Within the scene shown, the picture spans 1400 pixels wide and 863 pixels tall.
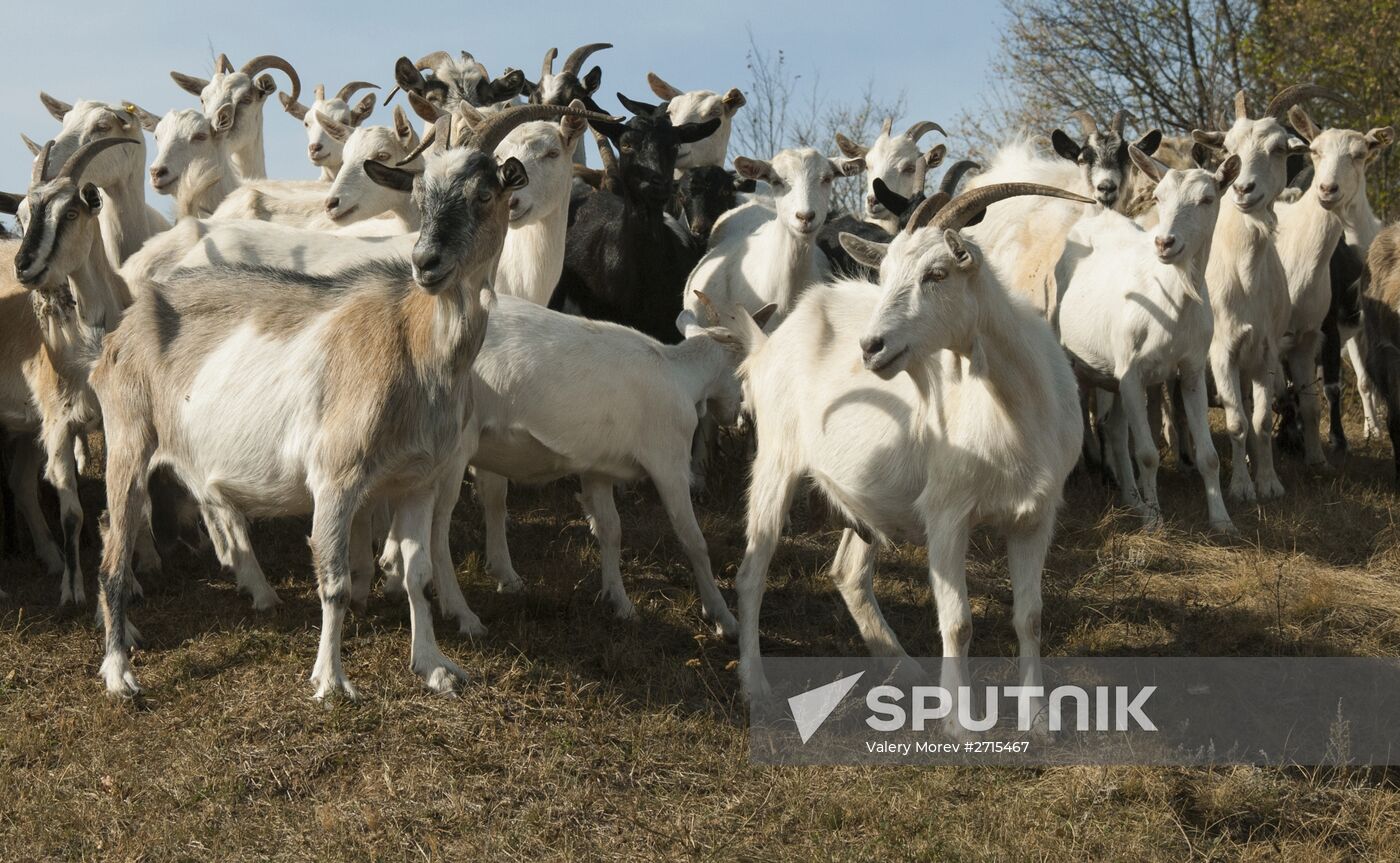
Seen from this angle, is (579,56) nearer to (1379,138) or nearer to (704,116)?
(704,116)

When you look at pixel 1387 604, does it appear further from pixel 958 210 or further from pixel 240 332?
pixel 240 332

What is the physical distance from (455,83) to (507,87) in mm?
538

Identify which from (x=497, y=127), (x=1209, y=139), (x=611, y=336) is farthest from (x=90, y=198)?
(x=1209, y=139)

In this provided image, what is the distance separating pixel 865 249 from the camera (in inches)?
244

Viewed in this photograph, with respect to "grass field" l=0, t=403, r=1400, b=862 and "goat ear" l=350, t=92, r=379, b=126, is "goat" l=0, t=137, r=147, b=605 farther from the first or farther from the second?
"goat ear" l=350, t=92, r=379, b=126

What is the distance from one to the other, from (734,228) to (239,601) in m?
4.32

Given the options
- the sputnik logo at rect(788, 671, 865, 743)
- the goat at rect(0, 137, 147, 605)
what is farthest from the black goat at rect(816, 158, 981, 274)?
the goat at rect(0, 137, 147, 605)

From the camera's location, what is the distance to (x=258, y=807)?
530 centimetres

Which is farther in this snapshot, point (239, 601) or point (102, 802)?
point (239, 601)

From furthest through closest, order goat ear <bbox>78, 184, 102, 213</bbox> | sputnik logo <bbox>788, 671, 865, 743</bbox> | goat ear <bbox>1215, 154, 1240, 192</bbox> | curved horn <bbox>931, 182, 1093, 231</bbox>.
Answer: goat ear <bbox>1215, 154, 1240, 192</bbox> → goat ear <bbox>78, 184, 102, 213</bbox> → sputnik logo <bbox>788, 671, 865, 743</bbox> → curved horn <bbox>931, 182, 1093, 231</bbox>

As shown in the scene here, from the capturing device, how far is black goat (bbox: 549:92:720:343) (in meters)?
9.72

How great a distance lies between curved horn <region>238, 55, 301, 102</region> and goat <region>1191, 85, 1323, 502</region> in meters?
7.00

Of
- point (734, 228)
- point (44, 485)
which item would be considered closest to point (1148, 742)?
point (734, 228)

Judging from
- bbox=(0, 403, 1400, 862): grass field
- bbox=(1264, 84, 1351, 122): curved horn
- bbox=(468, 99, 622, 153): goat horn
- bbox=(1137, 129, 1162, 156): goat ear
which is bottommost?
bbox=(0, 403, 1400, 862): grass field
